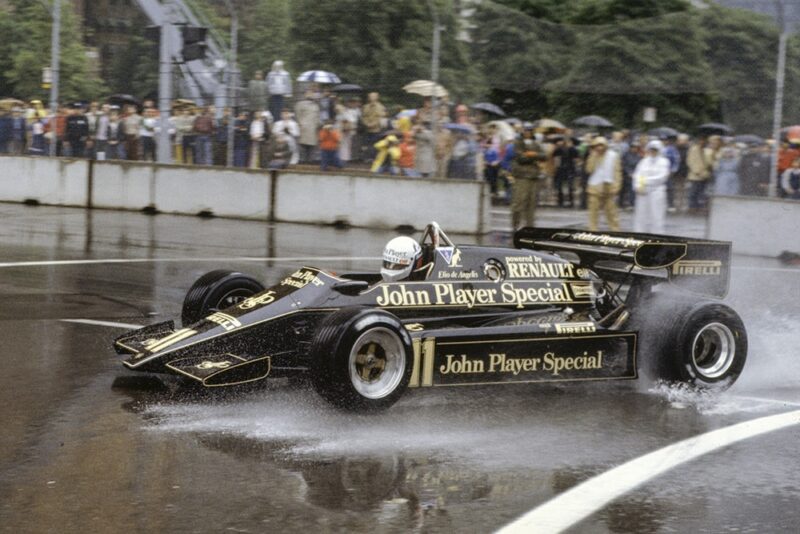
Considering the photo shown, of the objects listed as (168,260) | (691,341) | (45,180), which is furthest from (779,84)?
(45,180)

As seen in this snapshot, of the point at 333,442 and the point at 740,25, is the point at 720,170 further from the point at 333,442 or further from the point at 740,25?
the point at 333,442

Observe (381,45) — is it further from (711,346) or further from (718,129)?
(711,346)

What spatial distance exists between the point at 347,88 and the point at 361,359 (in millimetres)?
13489

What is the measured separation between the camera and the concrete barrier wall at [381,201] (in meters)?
20.0

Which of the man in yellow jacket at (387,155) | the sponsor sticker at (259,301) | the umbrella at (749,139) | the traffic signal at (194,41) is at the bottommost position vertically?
the sponsor sticker at (259,301)

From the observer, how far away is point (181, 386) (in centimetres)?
800

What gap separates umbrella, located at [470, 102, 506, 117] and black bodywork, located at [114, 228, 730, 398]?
425 inches

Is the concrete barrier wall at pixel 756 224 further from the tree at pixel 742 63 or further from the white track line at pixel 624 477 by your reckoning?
the white track line at pixel 624 477

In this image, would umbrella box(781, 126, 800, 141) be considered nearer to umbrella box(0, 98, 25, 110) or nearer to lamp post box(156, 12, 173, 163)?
lamp post box(156, 12, 173, 163)

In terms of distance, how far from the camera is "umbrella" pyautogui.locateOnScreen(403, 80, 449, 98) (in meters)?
19.7

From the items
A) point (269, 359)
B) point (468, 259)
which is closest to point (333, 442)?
point (269, 359)

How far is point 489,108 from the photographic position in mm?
21047

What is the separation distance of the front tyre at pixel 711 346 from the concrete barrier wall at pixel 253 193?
36.2 ft

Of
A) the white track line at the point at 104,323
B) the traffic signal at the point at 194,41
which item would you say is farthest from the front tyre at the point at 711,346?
the traffic signal at the point at 194,41
